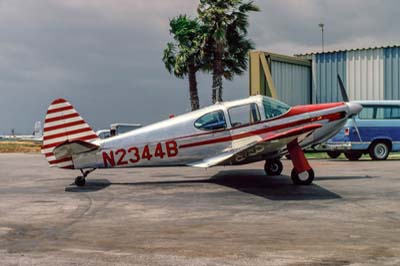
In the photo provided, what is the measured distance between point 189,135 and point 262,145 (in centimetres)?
220

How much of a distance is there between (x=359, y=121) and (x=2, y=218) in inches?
638

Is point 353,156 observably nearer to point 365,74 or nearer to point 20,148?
point 365,74

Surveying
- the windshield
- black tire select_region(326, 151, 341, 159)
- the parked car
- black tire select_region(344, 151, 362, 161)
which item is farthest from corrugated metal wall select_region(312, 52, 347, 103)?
the windshield

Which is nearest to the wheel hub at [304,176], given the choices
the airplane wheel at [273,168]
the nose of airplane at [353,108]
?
the nose of airplane at [353,108]

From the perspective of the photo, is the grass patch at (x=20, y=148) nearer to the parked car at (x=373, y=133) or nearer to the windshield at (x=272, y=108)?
the parked car at (x=373, y=133)

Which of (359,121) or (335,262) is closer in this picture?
(335,262)

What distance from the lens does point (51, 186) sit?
1362cm

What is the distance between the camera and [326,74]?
29016 mm

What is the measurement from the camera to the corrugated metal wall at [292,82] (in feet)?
89.2

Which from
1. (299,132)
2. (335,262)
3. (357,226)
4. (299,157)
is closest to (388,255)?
(335,262)

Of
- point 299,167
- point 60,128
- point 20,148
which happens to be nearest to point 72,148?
point 60,128

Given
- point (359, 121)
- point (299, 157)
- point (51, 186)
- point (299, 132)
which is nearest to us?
point (299, 132)

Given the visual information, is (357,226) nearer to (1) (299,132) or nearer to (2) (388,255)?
(2) (388,255)

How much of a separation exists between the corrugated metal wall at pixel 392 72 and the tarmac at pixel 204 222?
14.7 metres
